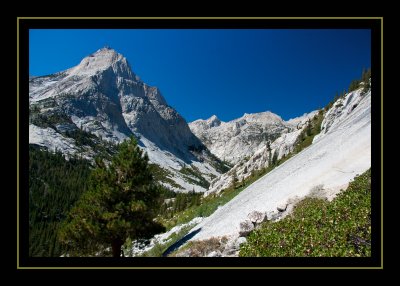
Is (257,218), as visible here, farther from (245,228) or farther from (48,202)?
(48,202)

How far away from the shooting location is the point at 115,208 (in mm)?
19391

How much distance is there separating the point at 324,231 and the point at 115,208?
13.1m

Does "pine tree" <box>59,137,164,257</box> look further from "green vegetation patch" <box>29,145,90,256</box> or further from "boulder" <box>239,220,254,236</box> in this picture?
"green vegetation patch" <box>29,145,90,256</box>

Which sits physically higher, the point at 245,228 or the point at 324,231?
the point at 324,231

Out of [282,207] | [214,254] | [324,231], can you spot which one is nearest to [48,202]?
[282,207]

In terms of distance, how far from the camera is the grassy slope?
9.08m

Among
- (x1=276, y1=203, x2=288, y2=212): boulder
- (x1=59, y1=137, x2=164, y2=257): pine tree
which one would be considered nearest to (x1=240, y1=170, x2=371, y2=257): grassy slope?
(x1=276, y1=203, x2=288, y2=212): boulder

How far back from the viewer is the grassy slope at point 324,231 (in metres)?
9.08

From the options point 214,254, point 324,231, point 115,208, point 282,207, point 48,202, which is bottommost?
point 48,202

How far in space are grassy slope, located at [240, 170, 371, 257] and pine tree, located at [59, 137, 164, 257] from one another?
8668 mm
